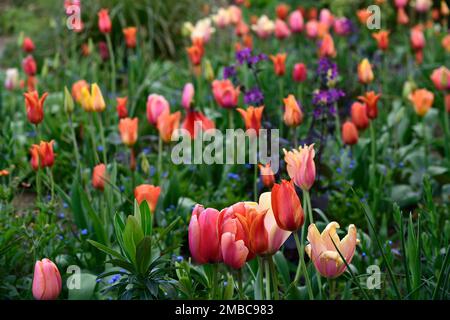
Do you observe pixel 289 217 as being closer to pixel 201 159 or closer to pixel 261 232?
pixel 261 232

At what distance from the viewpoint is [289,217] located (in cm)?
166

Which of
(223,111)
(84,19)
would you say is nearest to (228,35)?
(84,19)

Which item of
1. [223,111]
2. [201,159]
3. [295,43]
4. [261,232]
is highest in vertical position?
[295,43]

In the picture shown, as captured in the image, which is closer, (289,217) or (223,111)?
(289,217)

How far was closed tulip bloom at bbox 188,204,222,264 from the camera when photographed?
168cm

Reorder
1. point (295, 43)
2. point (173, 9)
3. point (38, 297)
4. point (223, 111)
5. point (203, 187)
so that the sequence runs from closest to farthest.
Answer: point (38, 297)
point (203, 187)
point (223, 111)
point (295, 43)
point (173, 9)

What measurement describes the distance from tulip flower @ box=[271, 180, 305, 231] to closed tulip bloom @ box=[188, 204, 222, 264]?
5.5 inches

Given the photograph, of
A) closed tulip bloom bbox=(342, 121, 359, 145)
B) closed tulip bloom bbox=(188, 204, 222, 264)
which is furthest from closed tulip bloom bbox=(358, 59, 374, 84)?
closed tulip bloom bbox=(188, 204, 222, 264)

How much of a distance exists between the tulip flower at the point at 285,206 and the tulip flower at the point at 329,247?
82 millimetres

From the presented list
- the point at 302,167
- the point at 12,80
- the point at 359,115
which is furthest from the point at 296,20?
the point at 302,167

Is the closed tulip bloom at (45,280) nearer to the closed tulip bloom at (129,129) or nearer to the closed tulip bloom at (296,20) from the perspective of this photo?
the closed tulip bloom at (129,129)

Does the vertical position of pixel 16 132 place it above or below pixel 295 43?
below

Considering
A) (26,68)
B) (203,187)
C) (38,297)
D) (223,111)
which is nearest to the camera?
(38,297)

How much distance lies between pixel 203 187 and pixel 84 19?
3.30 metres
